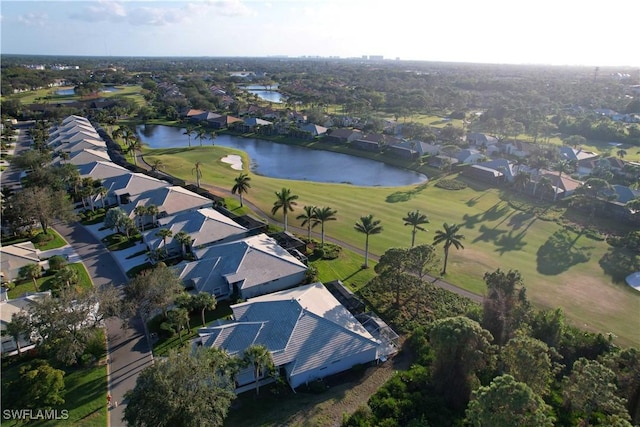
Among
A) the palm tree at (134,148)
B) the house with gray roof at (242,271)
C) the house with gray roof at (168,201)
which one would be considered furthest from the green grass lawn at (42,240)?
the palm tree at (134,148)

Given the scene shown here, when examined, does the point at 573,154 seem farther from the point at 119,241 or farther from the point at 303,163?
the point at 119,241

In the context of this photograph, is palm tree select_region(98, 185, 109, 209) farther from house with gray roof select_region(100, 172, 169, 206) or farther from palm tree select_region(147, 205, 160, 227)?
palm tree select_region(147, 205, 160, 227)

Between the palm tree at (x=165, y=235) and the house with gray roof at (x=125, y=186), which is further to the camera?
the house with gray roof at (x=125, y=186)

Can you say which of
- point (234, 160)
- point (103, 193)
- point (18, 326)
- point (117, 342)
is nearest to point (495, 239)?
point (117, 342)

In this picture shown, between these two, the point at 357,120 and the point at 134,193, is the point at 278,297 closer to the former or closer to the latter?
the point at 134,193

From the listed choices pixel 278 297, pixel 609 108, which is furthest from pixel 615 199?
pixel 609 108

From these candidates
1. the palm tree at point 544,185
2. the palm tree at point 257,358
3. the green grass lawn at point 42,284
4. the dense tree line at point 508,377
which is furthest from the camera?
the palm tree at point 544,185

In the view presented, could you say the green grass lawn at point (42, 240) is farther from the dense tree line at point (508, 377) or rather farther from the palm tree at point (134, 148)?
the dense tree line at point (508, 377)
